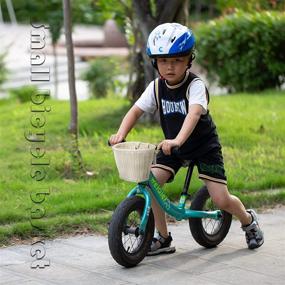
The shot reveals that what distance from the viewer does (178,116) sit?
554cm

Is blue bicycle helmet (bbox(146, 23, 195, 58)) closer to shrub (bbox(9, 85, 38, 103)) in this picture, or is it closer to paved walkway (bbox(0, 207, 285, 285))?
paved walkway (bbox(0, 207, 285, 285))

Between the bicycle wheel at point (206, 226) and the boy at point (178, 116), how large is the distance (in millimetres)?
206

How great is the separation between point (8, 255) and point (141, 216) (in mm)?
990

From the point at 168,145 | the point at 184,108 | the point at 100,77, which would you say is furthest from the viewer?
the point at 100,77

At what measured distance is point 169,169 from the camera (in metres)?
5.73

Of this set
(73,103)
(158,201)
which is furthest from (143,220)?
(73,103)

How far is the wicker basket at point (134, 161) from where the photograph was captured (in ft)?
16.8

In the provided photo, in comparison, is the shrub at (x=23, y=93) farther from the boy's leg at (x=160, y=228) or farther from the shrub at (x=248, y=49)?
the boy's leg at (x=160, y=228)

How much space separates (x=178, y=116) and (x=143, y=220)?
2.45 ft

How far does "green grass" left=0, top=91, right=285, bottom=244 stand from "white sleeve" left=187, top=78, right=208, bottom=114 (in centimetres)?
146

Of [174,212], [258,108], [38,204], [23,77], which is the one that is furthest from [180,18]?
[23,77]

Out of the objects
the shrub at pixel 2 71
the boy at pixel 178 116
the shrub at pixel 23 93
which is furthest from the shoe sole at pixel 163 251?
the shrub at pixel 2 71

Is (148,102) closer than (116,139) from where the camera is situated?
No

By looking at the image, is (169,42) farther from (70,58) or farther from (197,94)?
(70,58)
